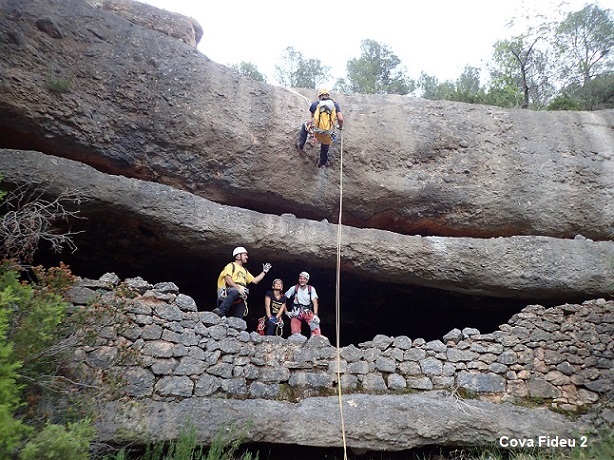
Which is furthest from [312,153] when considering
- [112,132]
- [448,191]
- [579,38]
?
[579,38]

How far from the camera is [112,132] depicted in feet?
23.8

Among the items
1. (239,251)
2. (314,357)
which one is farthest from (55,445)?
(239,251)

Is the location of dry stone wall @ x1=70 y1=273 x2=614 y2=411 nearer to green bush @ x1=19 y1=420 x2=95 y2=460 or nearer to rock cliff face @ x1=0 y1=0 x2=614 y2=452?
rock cliff face @ x1=0 y1=0 x2=614 y2=452

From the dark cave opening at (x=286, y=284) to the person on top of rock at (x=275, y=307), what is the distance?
0.49 m

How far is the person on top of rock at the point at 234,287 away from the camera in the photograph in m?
6.62

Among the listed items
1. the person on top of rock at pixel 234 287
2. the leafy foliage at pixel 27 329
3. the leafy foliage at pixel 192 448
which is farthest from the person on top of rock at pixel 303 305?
the leafy foliage at pixel 27 329

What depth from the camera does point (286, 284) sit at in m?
9.05

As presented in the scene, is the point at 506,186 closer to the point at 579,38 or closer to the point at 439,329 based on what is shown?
the point at 439,329

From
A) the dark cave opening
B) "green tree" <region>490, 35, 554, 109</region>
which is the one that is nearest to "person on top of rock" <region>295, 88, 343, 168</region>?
the dark cave opening

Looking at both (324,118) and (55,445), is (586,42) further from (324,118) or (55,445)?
(55,445)

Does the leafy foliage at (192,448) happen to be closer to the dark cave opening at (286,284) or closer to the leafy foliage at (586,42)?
the dark cave opening at (286,284)

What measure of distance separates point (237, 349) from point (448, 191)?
4.23m

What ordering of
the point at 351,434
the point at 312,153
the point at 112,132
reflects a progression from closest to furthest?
the point at 351,434, the point at 112,132, the point at 312,153

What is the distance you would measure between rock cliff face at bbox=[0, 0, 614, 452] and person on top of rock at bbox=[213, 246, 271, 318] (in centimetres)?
32
